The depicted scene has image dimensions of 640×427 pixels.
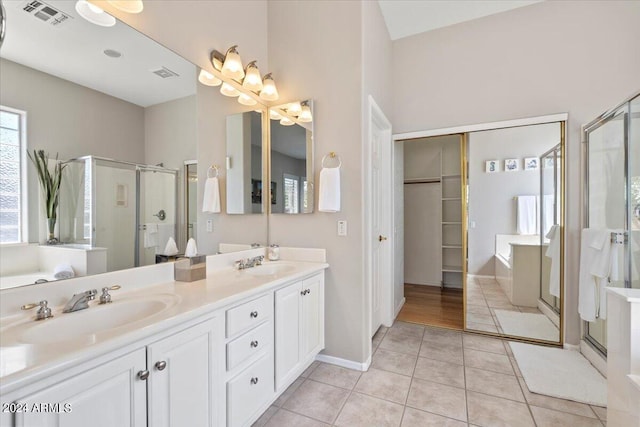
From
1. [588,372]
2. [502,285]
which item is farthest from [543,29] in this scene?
[588,372]

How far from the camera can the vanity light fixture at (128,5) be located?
55.6 inches

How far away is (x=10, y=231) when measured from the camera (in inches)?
42.0

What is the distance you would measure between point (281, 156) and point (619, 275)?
2834 mm

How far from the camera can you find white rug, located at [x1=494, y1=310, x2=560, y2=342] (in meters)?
2.69

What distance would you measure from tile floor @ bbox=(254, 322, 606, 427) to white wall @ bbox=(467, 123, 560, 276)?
977mm

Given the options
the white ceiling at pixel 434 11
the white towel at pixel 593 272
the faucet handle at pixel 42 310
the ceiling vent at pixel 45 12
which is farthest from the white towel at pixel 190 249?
the white towel at pixel 593 272

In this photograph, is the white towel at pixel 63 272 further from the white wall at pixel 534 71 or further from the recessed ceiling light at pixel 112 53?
the white wall at pixel 534 71

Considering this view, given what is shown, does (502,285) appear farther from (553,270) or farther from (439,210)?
(439,210)

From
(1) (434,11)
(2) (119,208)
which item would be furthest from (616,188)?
(2) (119,208)

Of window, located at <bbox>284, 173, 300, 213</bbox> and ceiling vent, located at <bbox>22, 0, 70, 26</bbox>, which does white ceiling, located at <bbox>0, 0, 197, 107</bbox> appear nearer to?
ceiling vent, located at <bbox>22, 0, 70, 26</bbox>

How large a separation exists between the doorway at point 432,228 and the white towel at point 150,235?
114 inches

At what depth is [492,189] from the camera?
9.69 ft

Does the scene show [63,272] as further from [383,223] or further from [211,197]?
[383,223]

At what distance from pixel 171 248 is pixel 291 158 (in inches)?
49.0
